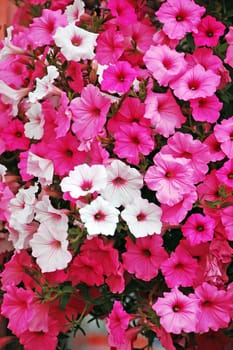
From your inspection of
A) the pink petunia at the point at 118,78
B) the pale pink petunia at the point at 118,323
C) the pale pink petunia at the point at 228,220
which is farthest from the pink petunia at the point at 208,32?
the pale pink petunia at the point at 118,323

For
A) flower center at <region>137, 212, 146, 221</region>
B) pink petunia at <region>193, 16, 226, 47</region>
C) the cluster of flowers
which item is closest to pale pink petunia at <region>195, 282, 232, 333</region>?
the cluster of flowers

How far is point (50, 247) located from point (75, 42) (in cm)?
26

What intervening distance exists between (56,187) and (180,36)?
252 mm

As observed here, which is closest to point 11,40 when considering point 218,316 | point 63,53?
point 63,53

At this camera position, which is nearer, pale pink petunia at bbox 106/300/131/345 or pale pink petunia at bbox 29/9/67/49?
pale pink petunia at bbox 106/300/131/345

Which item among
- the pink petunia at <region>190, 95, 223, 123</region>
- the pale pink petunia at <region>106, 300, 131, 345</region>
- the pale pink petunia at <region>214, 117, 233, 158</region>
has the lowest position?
the pale pink petunia at <region>106, 300, 131, 345</region>

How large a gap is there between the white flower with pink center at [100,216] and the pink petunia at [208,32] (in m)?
0.26

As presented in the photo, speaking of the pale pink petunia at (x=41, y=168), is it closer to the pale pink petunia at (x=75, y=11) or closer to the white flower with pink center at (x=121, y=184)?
the white flower with pink center at (x=121, y=184)

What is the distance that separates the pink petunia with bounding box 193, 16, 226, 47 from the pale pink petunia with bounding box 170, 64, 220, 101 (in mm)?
54

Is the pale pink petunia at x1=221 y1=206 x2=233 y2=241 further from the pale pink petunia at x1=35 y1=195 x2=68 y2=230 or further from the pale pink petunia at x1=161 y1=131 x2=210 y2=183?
the pale pink petunia at x1=35 y1=195 x2=68 y2=230

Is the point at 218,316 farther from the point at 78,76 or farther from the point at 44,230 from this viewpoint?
the point at 78,76

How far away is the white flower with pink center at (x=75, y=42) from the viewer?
34.2 inches

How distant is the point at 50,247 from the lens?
33.5 inches

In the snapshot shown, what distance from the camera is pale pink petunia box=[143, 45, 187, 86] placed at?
858 mm
